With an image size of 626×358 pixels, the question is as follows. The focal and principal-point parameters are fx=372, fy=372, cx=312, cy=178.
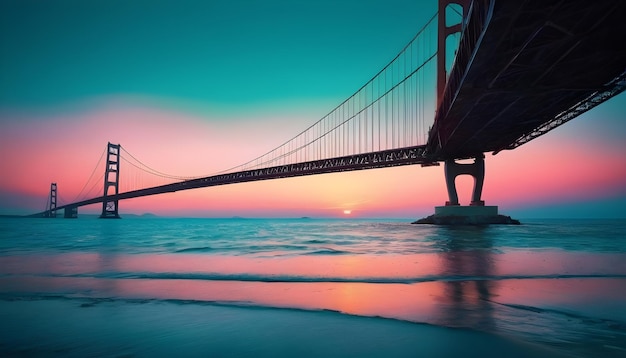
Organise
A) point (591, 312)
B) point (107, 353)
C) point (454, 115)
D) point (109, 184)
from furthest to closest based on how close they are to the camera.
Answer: point (109, 184) → point (454, 115) → point (591, 312) → point (107, 353)

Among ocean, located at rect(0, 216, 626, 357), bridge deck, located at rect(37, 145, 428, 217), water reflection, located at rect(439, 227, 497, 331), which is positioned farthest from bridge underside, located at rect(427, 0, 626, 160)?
bridge deck, located at rect(37, 145, 428, 217)

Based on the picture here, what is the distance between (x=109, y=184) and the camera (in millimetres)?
78000

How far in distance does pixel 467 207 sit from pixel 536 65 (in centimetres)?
3079

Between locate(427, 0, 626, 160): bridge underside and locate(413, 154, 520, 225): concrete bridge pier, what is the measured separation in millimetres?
15715

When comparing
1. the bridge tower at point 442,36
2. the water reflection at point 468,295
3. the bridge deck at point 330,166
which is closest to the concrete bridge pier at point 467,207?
the bridge deck at point 330,166

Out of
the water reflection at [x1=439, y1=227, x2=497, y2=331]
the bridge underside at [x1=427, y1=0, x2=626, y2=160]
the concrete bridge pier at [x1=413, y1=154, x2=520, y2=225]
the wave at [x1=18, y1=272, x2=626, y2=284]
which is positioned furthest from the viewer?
the concrete bridge pier at [x1=413, y1=154, x2=520, y2=225]

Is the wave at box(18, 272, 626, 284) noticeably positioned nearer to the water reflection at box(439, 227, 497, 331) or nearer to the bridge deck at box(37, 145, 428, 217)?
the water reflection at box(439, 227, 497, 331)

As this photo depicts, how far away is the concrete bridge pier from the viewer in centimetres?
4522

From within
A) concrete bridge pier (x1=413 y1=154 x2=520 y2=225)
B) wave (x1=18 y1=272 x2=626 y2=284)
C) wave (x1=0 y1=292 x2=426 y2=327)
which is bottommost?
wave (x1=18 y1=272 x2=626 y2=284)

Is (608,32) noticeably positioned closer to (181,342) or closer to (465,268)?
(465,268)

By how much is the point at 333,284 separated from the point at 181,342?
165 inches

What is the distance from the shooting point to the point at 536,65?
1705cm

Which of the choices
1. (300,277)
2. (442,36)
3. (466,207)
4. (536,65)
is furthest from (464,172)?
(300,277)

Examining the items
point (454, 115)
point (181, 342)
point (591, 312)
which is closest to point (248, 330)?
point (181, 342)
